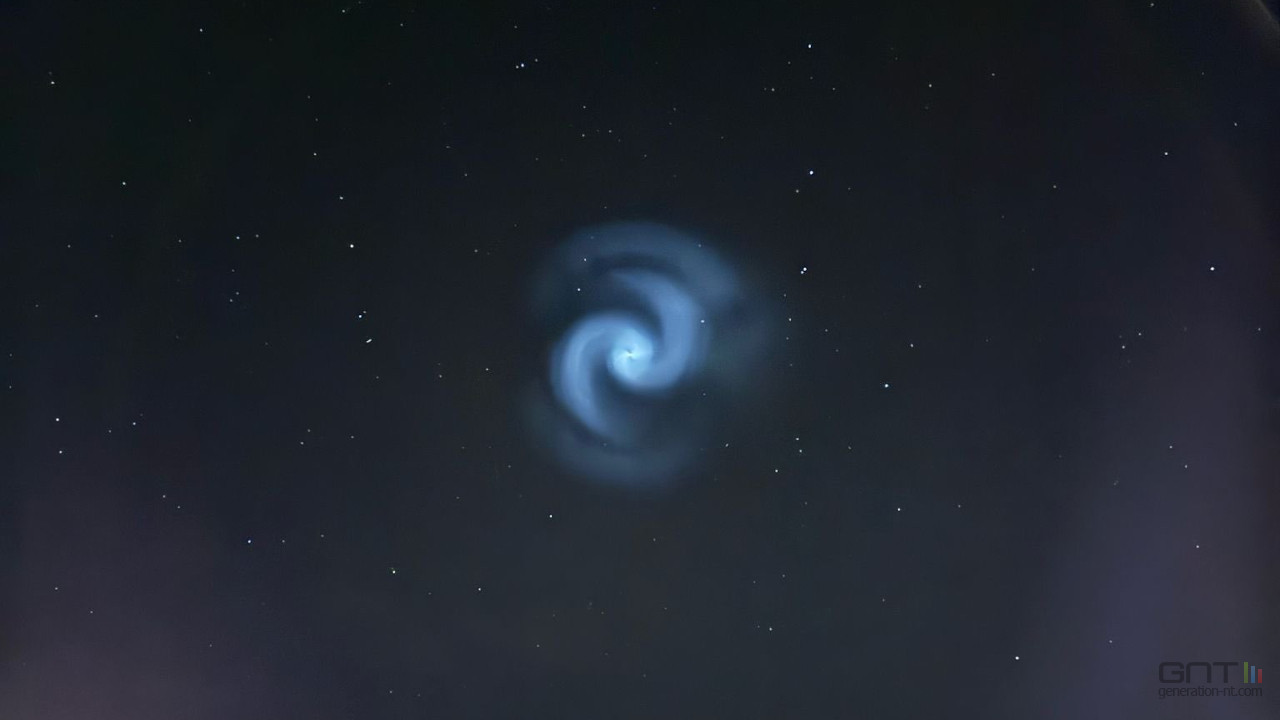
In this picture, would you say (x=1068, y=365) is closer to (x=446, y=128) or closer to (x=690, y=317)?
(x=690, y=317)

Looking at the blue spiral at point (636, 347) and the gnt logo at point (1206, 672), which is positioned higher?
the blue spiral at point (636, 347)

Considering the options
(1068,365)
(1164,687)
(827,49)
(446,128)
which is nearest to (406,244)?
(446,128)

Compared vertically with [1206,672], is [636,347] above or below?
above

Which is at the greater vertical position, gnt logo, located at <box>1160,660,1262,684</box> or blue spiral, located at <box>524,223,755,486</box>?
blue spiral, located at <box>524,223,755,486</box>
